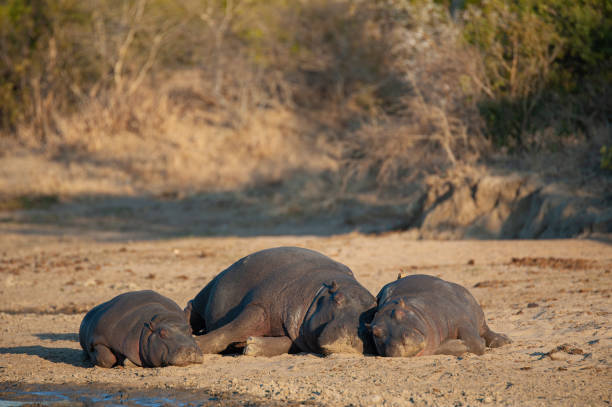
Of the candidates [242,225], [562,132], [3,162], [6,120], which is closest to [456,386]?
[562,132]

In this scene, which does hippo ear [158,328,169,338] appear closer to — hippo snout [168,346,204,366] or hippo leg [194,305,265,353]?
hippo snout [168,346,204,366]

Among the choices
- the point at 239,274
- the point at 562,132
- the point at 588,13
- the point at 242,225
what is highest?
the point at 588,13

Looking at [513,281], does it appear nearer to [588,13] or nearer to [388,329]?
[388,329]

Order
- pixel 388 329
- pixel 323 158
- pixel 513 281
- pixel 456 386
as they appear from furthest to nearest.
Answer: pixel 323 158, pixel 513 281, pixel 388 329, pixel 456 386

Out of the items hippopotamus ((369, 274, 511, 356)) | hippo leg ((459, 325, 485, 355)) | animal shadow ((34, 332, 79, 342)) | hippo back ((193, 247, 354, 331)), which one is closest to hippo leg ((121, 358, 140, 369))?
hippo back ((193, 247, 354, 331))

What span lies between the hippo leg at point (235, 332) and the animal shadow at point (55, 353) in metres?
0.99

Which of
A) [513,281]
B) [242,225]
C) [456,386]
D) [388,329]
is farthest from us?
[242,225]

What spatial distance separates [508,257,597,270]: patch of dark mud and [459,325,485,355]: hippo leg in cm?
474

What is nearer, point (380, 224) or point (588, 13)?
point (588, 13)

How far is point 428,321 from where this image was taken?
17.8 feet

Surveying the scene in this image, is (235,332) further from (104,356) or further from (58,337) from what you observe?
(58,337)

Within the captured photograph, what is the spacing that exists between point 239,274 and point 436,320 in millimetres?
1725

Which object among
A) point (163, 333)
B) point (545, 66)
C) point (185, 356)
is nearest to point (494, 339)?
point (185, 356)

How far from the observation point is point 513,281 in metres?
9.21
